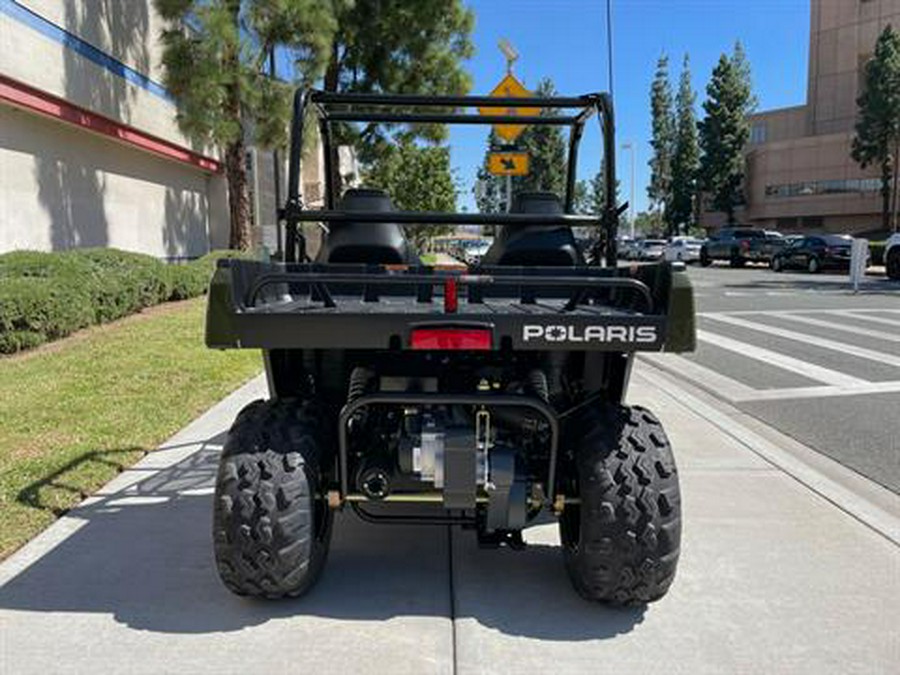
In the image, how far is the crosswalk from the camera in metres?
8.23

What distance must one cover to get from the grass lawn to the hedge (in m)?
0.25

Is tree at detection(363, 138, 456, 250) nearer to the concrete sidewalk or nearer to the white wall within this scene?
the white wall

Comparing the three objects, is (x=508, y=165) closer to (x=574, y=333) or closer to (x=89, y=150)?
(x=574, y=333)

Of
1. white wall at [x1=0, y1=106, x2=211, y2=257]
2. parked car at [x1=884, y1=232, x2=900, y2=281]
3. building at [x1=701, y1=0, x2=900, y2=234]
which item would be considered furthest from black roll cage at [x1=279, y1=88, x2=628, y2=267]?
building at [x1=701, y1=0, x2=900, y2=234]

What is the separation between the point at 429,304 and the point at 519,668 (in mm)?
1419

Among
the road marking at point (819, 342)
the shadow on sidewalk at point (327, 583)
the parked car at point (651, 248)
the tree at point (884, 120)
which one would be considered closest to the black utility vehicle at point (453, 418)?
the shadow on sidewalk at point (327, 583)

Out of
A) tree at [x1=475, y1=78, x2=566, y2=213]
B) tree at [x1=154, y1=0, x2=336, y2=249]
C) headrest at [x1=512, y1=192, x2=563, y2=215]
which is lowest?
headrest at [x1=512, y1=192, x2=563, y2=215]

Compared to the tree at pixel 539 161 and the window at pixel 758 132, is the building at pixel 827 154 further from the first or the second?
the tree at pixel 539 161

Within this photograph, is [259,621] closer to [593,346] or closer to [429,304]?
[429,304]

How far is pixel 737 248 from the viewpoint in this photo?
36.8 meters

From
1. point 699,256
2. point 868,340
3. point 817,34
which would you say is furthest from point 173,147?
point 817,34

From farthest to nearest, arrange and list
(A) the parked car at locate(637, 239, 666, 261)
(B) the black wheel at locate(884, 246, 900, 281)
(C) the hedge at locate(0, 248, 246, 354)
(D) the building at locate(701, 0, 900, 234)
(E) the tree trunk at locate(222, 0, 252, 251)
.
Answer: (D) the building at locate(701, 0, 900, 234) < (A) the parked car at locate(637, 239, 666, 261) < (B) the black wheel at locate(884, 246, 900, 281) < (E) the tree trunk at locate(222, 0, 252, 251) < (C) the hedge at locate(0, 248, 246, 354)

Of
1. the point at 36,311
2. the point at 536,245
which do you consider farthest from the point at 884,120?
the point at 536,245

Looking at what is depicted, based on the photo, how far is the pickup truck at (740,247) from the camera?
115ft
